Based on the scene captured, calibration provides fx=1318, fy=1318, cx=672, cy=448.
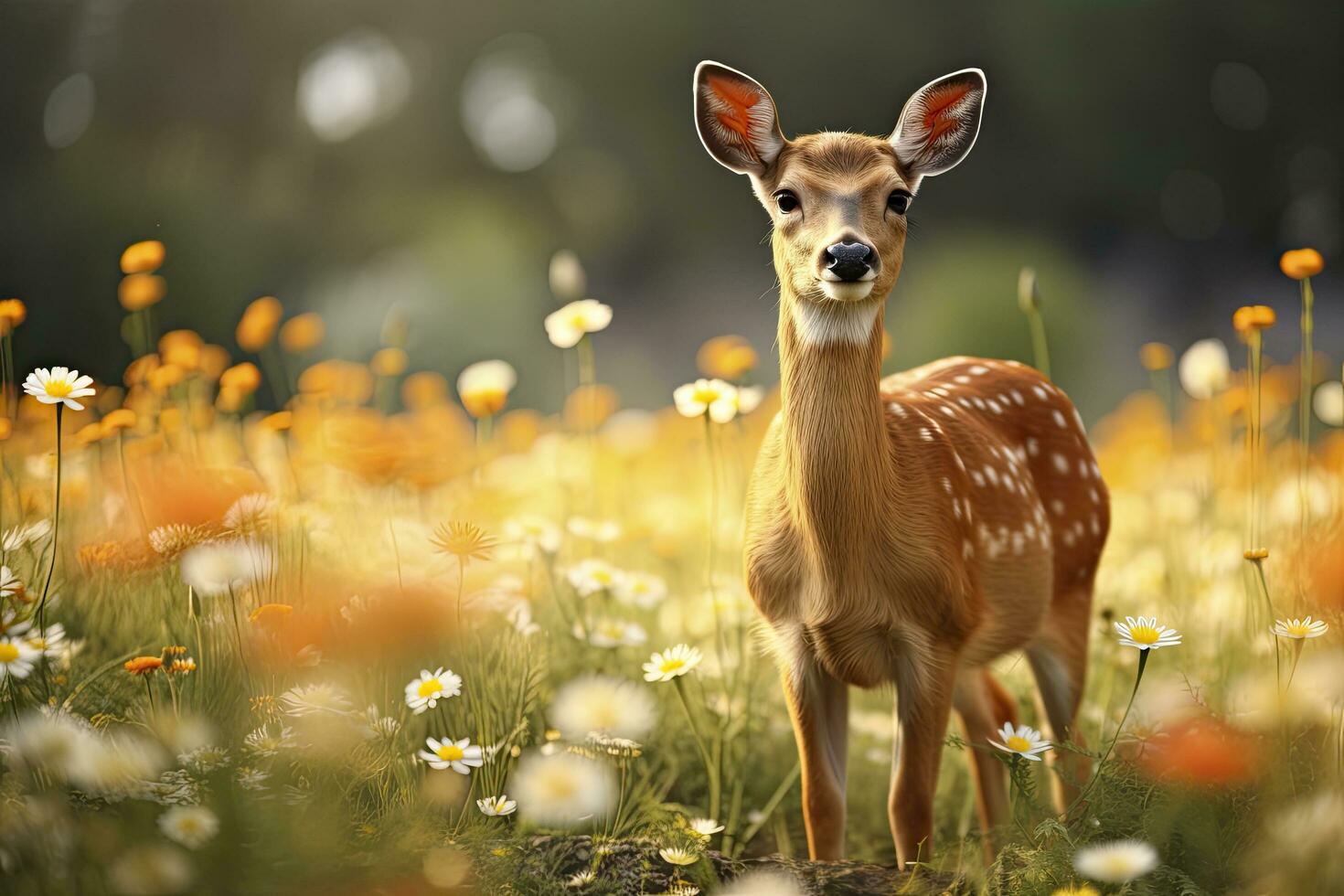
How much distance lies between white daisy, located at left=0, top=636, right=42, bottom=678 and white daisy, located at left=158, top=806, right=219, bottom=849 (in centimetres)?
35

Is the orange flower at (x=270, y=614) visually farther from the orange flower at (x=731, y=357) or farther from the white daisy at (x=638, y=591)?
the orange flower at (x=731, y=357)

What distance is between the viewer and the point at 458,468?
9.34 feet

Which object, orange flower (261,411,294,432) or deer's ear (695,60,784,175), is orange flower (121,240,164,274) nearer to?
orange flower (261,411,294,432)

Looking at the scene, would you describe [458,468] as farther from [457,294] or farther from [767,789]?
[457,294]

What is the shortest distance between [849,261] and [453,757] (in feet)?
2.95

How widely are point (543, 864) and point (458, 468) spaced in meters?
1.19

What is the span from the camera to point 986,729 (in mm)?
2648

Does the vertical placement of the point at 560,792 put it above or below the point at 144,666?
below

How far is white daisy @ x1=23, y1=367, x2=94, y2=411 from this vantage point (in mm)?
1800

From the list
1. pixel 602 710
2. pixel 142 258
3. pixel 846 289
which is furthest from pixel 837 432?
pixel 142 258

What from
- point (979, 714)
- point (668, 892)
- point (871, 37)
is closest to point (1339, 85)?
point (871, 37)

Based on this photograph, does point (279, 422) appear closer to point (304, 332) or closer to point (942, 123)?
point (304, 332)

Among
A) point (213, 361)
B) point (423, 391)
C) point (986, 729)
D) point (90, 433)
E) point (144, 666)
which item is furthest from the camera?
point (423, 391)

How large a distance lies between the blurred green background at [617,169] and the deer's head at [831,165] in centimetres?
106
